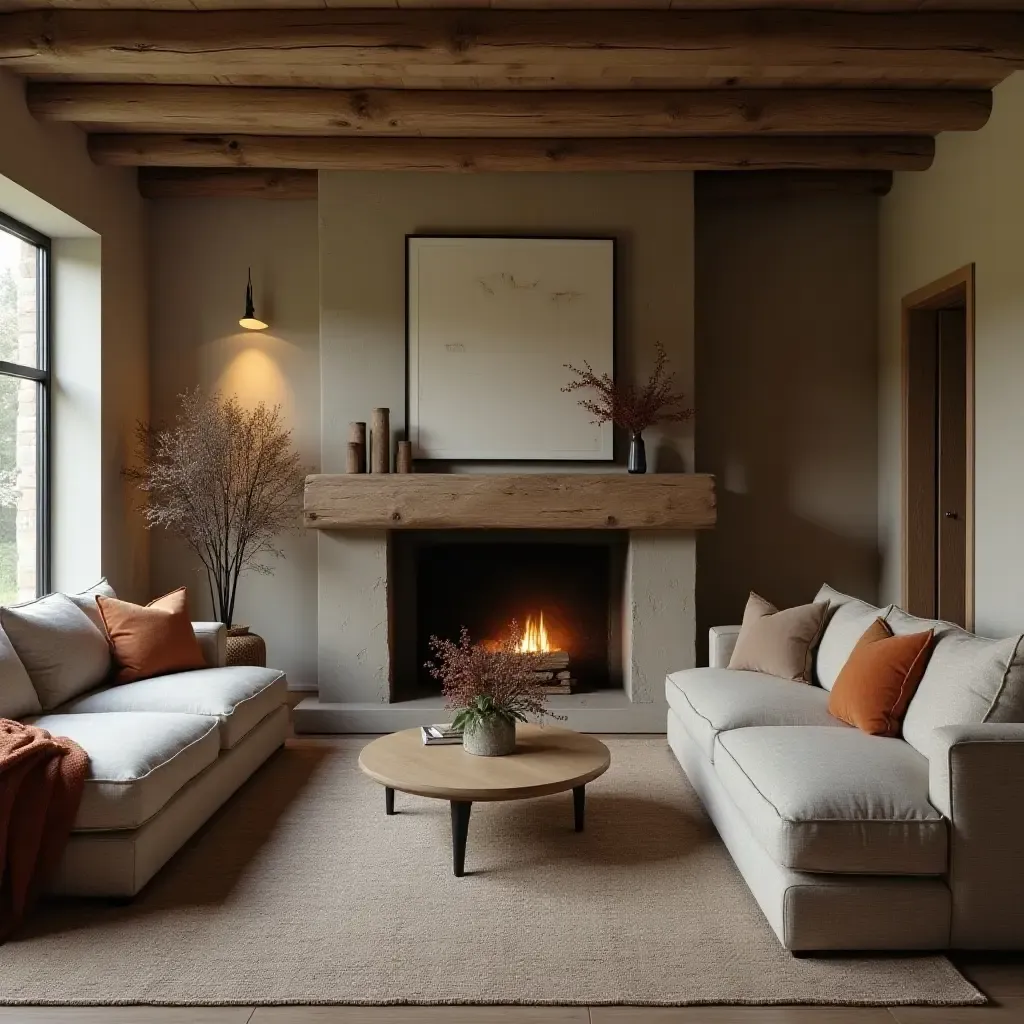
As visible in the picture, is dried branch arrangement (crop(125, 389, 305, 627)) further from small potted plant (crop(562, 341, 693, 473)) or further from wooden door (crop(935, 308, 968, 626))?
wooden door (crop(935, 308, 968, 626))

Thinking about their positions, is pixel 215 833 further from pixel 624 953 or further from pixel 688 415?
pixel 688 415

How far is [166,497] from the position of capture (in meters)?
5.27

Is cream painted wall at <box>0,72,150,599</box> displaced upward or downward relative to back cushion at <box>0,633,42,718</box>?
upward

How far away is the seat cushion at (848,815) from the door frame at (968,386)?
1.95 metres

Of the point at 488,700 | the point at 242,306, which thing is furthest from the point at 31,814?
the point at 242,306

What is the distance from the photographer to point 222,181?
17.3 feet

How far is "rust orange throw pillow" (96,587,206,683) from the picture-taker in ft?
12.9

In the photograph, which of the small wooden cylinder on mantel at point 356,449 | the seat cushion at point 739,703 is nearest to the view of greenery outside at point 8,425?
the small wooden cylinder on mantel at point 356,449

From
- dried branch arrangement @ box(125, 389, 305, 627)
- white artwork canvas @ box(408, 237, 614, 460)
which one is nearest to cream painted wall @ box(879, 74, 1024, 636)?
white artwork canvas @ box(408, 237, 614, 460)

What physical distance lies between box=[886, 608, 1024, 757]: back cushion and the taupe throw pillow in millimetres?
859

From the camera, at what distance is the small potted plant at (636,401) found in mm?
4875

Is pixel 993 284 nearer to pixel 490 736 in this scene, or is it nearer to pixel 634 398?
pixel 634 398

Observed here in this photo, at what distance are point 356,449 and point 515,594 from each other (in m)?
1.25

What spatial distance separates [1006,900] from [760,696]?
1175mm
